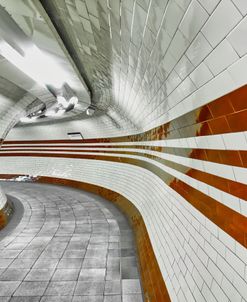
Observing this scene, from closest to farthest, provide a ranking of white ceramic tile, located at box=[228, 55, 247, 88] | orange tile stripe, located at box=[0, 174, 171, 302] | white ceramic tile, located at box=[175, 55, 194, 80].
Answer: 1. white ceramic tile, located at box=[228, 55, 247, 88]
2. white ceramic tile, located at box=[175, 55, 194, 80]
3. orange tile stripe, located at box=[0, 174, 171, 302]

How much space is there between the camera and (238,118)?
1651mm

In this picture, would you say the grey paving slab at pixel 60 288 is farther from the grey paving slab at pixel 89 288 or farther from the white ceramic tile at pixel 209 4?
the white ceramic tile at pixel 209 4

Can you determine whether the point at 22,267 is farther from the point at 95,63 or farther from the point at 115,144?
the point at 115,144

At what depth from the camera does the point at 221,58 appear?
1.71m

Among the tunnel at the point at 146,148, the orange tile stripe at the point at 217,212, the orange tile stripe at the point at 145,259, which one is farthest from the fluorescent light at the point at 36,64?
the orange tile stripe at the point at 145,259

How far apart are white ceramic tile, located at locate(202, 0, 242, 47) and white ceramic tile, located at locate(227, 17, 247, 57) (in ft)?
0.10

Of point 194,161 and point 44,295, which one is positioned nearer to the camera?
point 194,161

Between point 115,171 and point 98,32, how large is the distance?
22.8 feet

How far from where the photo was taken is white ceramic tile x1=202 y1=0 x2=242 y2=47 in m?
1.41

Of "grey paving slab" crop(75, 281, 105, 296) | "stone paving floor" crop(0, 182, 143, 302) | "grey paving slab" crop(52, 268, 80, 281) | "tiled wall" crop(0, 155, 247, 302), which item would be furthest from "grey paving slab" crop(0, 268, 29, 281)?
"tiled wall" crop(0, 155, 247, 302)

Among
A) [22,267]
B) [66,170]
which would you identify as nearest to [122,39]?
[22,267]

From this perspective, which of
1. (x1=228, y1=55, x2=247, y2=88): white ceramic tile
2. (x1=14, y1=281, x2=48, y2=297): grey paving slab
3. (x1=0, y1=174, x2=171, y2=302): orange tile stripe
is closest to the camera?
(x1=228, y1=55, x2=247, y2=88): white ceramic tile

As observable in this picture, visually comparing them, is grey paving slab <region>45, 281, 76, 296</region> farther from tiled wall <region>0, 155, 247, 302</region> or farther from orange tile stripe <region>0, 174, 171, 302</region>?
tiled wall <region>0, 155, 247, 302</region>

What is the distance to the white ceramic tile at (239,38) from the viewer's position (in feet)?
4.55
